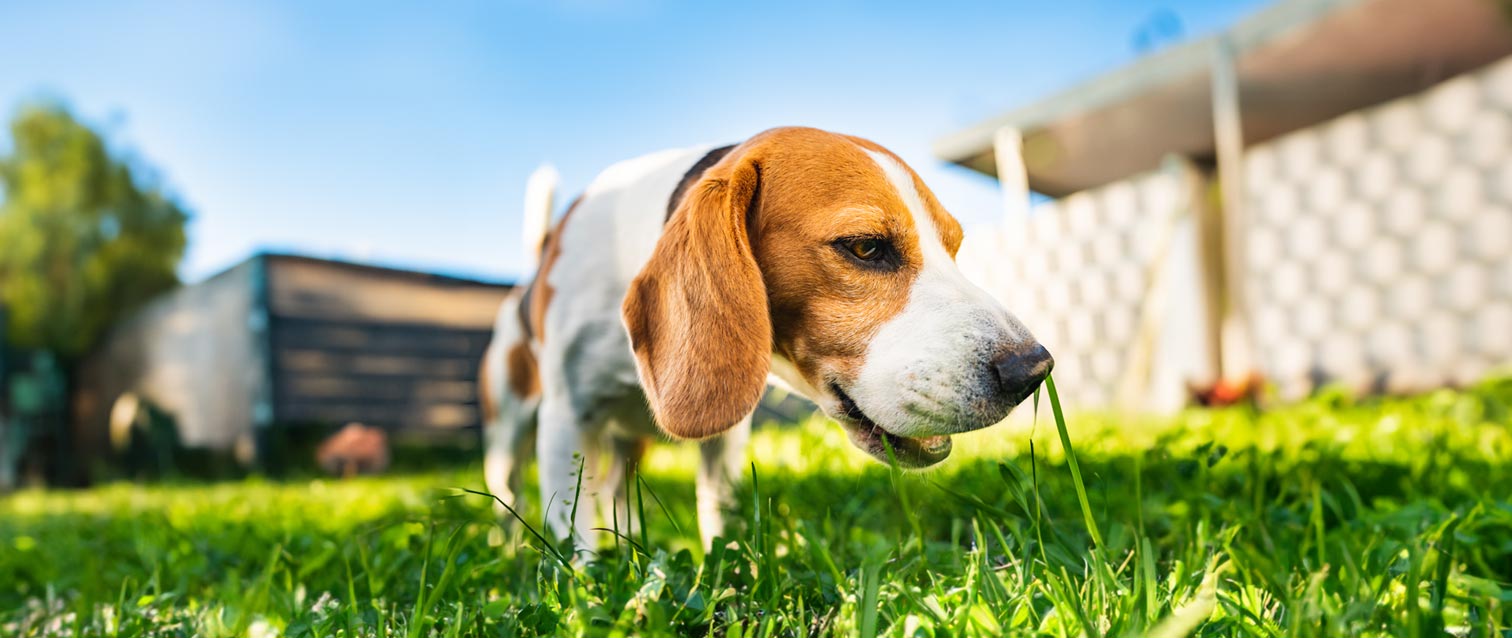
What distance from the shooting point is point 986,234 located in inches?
266

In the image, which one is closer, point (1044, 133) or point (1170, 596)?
point (1170, 596)

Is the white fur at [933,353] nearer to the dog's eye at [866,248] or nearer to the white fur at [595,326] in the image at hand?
the dog's eye at [866,248]

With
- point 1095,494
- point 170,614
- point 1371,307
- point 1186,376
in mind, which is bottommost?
point 1186,376

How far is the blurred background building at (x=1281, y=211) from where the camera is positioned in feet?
18.9

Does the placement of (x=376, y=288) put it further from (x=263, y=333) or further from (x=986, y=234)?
(x=986, y=234)

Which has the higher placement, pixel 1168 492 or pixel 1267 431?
pixel 1168 492

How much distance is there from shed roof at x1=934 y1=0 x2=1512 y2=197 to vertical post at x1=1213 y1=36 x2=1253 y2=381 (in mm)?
142

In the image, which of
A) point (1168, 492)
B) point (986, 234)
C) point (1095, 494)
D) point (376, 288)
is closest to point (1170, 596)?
point (1095, 494)

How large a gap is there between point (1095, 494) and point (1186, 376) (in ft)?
20.7

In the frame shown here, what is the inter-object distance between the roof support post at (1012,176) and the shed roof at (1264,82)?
130mm

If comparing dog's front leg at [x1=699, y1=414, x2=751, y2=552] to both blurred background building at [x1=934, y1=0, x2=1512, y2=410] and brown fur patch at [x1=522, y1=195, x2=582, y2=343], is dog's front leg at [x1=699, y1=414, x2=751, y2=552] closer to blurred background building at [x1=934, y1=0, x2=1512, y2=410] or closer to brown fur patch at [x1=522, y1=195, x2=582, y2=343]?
brown fur patch at [x1=522, y1=195, x2=582, y2=343]

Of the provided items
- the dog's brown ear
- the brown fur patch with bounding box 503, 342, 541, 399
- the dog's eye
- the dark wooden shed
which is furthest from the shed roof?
the dog's brown ear

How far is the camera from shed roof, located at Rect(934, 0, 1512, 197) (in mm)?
5918

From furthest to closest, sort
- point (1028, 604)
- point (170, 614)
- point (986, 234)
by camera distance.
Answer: point (986, 234), point (170, 614), point (1028, 604)
